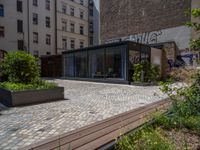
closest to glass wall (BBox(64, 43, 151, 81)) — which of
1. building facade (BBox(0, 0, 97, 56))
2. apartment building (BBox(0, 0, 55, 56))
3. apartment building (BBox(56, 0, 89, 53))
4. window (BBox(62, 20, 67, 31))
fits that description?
apartment building (BBox(0, 0, 55, 56))

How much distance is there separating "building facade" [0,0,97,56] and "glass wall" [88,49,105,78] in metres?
12.4

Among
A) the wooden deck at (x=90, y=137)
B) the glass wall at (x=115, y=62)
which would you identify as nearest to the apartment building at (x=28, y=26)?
the glass wall at (x=115, y=62)

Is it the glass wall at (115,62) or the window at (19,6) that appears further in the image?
the window at (19,6)

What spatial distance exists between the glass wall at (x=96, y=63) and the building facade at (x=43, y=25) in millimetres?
12357

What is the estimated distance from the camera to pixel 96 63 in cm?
1753

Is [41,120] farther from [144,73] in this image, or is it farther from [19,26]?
[19,26]

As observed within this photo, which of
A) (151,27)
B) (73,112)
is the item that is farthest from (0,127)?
(151,27)

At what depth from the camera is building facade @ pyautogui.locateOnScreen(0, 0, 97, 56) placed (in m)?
25.1

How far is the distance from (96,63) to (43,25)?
14.5 meters

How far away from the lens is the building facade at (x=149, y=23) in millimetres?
20016

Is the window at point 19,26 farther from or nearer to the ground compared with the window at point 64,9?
nearer to the ground

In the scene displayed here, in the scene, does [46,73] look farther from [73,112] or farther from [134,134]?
[134,134]

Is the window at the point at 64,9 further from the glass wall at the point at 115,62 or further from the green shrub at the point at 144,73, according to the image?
the green shrub at the point at 144,73

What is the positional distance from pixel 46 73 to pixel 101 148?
80.7ft
